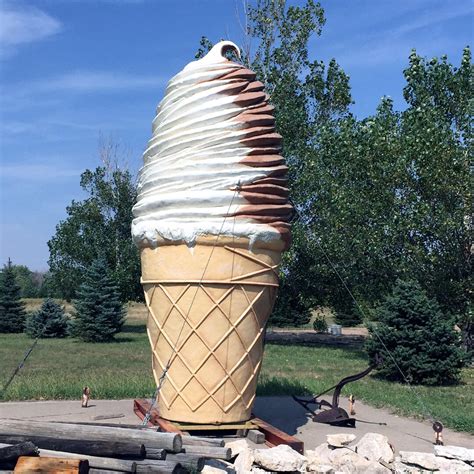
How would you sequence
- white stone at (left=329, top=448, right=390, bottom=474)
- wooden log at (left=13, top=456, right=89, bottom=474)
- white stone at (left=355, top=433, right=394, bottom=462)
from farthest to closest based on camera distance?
white stone at (left=355, top=433, right=394, bottom=462), white stone at (left=329, top=448, right=390, bottom=474), wooden log at (left=13, top=456, right=89, bottom=474)

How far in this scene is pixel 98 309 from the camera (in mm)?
24172

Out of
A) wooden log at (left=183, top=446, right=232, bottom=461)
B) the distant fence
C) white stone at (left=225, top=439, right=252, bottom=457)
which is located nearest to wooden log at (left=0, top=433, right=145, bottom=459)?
wooden log at (left=183, top=446, right=232, bottom=461)

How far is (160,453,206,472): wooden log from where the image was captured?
17.2 feet

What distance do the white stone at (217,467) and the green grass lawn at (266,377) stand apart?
13.7 ft

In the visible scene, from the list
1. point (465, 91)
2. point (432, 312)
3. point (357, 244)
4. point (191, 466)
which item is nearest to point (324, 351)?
point (357, 244)

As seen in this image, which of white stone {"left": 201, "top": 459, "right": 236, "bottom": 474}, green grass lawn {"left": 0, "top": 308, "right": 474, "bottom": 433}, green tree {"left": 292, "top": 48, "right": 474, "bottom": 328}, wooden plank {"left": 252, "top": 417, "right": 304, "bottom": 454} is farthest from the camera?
green tree {"left": 292, "top": 48, "right": 474, "bottom": 328}

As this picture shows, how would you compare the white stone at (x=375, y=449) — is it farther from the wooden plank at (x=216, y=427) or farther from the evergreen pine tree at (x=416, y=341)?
the evergreen pine tree at (x=416, y=341)

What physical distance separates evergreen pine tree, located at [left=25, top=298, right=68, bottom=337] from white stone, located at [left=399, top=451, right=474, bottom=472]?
20611 mm

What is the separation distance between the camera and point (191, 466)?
525 centimetres

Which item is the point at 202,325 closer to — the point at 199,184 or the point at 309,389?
the point at 199,184

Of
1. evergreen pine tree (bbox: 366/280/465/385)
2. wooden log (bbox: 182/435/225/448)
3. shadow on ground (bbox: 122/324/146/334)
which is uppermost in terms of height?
evergreen pine tree (bbox: 366/280/465/385)

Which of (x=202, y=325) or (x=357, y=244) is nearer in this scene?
(x=202, y=325)

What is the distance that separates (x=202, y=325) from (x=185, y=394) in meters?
0.75

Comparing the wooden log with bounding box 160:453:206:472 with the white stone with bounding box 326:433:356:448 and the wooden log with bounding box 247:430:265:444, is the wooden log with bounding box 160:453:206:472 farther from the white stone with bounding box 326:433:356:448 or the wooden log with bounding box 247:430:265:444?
the white stone with bounding box 326:433:356:448
